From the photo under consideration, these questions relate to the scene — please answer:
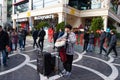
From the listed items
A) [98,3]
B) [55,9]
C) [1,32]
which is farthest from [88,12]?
[1,32]

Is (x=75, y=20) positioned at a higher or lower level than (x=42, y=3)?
lower

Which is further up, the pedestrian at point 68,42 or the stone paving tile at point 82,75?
the pedestrian at point 68,42

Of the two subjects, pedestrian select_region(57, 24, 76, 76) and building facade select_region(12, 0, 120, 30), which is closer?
pedestrian select_region(57, 24, 76, 76)

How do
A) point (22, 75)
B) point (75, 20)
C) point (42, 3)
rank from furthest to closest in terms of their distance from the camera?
point (42, 3), point (75, 20), point (22, 75)

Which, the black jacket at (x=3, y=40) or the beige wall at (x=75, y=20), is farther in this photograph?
the beige wall at (x=75, y=20)

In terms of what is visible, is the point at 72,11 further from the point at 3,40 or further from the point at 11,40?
the point at 3,40

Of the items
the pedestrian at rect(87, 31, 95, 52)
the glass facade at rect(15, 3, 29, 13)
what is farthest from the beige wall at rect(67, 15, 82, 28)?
the pedestrian at rect(87, 31, 95, 52)

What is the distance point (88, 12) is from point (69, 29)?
31.0m

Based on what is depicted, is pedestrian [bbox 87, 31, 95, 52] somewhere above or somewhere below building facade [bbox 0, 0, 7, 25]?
below

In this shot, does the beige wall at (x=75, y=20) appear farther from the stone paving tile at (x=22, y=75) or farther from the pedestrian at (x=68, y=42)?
the pedestrian at (x=68, y=42)

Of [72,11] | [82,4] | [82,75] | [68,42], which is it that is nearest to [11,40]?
[82,75]

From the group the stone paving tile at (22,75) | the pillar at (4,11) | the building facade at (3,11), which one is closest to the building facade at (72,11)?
the pillar at (4,11)

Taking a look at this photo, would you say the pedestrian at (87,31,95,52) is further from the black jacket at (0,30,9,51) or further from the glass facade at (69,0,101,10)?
the glass facade at (69,0,101,10)

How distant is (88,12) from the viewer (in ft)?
125
